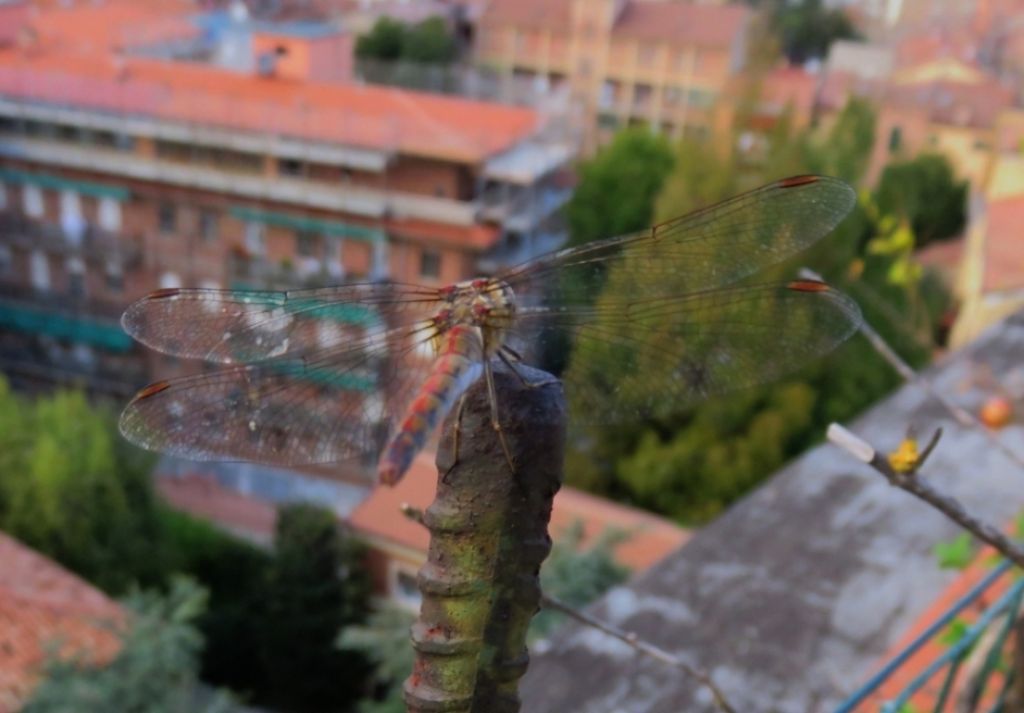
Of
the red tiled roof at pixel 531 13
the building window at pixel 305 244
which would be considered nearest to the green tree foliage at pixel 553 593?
the building window at pixel 305 244

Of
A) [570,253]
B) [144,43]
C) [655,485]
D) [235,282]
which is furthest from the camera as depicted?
[144,43]

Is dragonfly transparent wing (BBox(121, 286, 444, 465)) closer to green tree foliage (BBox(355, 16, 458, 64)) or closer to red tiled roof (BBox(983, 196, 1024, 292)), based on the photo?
red tiled roof (BBox(983, 196, 1024, 292))

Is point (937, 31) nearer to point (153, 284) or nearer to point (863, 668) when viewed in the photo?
point (153, 284)

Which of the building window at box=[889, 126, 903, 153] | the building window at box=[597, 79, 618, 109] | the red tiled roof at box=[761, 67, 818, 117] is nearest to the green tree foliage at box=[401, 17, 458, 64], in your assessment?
the building window at box=[597, 79, 618, 109]

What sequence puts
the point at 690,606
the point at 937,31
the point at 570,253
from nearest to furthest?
the point at 570,253
the point at 690,606
the point at 937,31

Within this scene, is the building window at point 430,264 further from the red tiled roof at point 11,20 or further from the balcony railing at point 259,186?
the red tiled roof at point 11,20

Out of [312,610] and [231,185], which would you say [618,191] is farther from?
[312,610]

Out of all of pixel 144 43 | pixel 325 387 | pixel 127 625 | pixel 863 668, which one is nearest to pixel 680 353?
pixel 325 387
